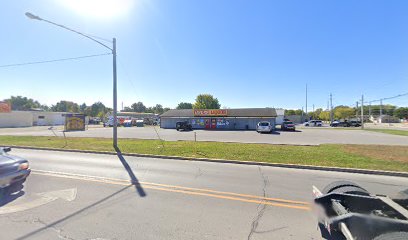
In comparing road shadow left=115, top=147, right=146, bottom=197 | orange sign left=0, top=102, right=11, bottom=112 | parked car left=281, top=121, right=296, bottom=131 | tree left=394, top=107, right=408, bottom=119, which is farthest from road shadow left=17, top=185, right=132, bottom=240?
tree left=394, top=107, right=408, bottom=119

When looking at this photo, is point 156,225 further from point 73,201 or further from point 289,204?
point 289,204

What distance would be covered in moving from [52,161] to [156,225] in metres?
8.27

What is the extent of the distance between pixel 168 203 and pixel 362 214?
11.8ft

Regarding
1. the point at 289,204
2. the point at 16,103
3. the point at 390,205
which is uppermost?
the point at 16,103

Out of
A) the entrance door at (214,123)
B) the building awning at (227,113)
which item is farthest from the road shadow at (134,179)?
the building awning at (227,113)

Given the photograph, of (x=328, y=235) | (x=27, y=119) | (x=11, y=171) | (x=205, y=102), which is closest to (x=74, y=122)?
(x=27, y=119)

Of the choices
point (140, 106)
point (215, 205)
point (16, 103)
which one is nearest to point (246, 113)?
point (215, 205)

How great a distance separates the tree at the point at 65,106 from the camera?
105 meters

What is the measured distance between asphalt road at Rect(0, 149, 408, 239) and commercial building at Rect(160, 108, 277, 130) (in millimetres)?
30113

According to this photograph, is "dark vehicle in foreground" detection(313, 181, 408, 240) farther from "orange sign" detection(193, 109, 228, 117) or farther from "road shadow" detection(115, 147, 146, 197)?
"orange sign" detection(193, 109, 228, 117)

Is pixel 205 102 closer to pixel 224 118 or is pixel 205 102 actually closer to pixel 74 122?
pixel 224 118

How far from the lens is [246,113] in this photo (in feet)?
129

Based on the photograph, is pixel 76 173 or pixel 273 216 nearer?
pixel 273 216

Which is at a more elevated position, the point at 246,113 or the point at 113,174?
the point at 246,113
